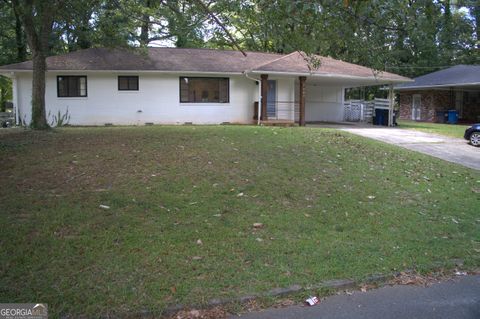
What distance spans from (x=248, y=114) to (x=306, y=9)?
1785 cm

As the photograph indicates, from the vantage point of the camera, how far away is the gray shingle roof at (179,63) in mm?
20422

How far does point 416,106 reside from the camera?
33344mm

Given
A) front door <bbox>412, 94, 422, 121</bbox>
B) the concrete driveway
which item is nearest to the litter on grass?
the concrete driveway

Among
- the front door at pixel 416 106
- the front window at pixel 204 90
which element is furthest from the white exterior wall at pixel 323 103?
the front door at pixel 416 106

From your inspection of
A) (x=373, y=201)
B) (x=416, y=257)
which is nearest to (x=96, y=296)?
(x=416, y=257)

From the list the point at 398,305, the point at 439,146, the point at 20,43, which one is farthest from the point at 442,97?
the point at 398,305

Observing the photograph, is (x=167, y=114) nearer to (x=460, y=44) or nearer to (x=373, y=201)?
(x=373, y=201)

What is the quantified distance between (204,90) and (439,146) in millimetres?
11034

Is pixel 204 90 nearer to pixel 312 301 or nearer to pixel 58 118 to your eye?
pixel 58 118

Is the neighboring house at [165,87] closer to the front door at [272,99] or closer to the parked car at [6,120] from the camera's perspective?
the front door at [272,99]

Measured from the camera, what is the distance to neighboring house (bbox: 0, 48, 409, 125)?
20641 mm

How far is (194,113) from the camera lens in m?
21.7

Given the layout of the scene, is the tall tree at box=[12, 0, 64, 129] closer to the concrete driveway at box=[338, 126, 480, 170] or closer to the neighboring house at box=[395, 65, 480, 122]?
the concrete driveway at box=[338, 126, 480, 170]

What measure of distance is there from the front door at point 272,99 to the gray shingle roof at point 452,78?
43.0 ft
